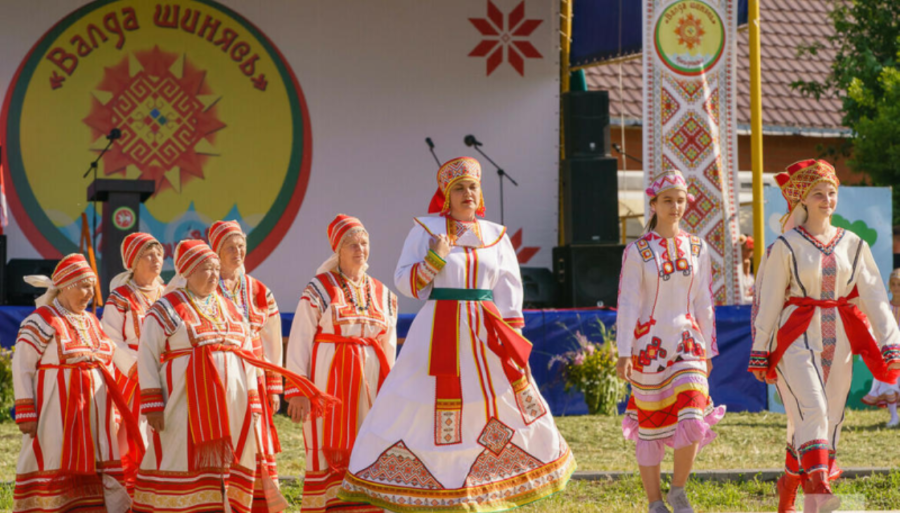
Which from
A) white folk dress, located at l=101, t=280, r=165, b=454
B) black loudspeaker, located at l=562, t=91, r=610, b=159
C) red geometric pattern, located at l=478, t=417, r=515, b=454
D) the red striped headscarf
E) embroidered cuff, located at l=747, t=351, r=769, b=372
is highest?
black loudspeaker, located at l=562, t=91, r=610, b=159

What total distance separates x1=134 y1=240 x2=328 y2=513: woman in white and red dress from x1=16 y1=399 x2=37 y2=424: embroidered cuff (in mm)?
820

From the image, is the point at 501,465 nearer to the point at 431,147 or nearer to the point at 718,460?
the point at 718,460

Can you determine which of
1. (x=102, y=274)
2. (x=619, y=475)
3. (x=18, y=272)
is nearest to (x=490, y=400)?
(x=619, y=475)

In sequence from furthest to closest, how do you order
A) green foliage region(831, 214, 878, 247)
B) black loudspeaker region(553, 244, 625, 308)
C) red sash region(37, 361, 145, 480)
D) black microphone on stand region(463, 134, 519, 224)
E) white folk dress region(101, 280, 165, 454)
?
black microphone on stand region(463, 134, 519, 224) < black loudspeaker region(553, 244, 625, 308) < green foliage region(831, 214, 878, 247) < white folk dress region(101, 280, 165, 454) < red sash region(37, 361, 145, 480)

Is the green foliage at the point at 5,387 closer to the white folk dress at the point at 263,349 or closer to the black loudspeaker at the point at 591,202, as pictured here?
the white folk dress at the point at 263,349

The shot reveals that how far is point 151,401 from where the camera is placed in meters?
4.91

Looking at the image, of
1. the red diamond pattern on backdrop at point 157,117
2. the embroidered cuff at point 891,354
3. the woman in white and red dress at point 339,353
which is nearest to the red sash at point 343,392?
the woman in white and red dress at point 339,353

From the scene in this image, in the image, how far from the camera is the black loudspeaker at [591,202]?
1164cm

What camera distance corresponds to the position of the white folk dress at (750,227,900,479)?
490 cm

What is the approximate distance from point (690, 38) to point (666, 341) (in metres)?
5.88

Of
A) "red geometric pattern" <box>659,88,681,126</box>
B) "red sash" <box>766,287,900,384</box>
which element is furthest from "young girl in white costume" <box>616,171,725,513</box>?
"red geometric pattern" <box>659,88,681,126</box>

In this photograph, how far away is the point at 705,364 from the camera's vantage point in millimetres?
5250

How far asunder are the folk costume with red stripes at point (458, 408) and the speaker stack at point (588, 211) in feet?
21.3

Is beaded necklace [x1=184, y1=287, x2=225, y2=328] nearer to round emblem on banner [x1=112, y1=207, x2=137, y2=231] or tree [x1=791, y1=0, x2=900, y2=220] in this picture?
round emblem on banner [x1=112, y1=207, x2=137, y2=231]
